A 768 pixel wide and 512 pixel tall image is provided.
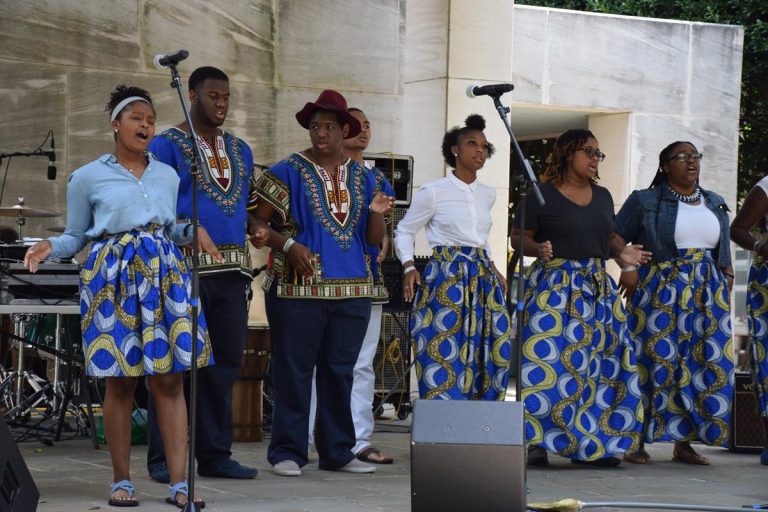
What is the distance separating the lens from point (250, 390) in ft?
27.9

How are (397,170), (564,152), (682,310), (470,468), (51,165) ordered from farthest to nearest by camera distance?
(397,170) → (51,165) → (682,310) → (564,152) → (470,468)

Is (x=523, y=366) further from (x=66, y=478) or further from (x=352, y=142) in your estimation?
(x=66, y=478)

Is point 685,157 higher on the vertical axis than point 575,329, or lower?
higher

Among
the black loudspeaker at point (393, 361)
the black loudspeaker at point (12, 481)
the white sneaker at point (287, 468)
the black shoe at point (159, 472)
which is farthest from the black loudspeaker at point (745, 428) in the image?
the black loudspeaker at point (12, 481)

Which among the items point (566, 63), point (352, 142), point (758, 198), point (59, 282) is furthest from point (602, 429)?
point (566, 63)

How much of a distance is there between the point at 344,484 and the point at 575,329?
169cm

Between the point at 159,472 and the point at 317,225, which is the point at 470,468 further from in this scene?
the point at 317,225

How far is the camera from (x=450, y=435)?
16.5 feet

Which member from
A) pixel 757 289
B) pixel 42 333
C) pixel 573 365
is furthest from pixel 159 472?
pixel 757 289

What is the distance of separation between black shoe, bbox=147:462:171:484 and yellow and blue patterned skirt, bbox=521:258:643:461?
2080mm

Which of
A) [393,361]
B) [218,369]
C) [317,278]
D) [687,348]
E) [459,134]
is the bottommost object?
[393,361]

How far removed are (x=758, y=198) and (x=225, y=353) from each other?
11.3 feet

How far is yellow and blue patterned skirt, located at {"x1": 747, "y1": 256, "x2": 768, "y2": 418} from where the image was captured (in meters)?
8.10

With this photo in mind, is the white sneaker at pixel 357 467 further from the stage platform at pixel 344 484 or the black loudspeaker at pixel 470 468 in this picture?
the black loudspeaker at pixel 470 468
